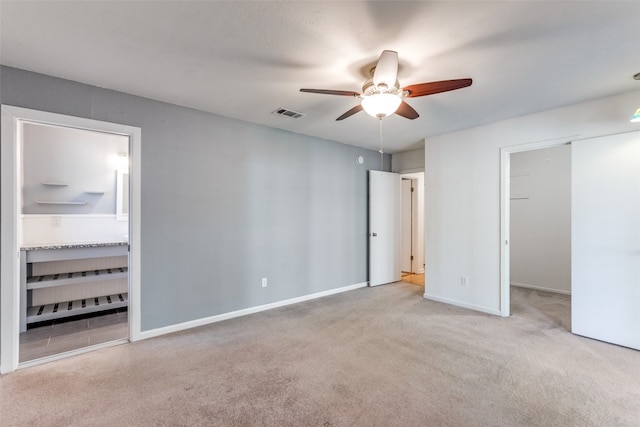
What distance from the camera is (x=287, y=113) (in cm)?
349

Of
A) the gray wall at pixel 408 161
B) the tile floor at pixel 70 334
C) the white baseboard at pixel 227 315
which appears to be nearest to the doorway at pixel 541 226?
the gray wall at pixel 408 161

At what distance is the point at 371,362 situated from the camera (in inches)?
101

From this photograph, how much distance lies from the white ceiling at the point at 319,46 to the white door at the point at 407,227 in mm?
3170

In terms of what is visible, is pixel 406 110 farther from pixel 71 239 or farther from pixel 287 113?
pixel 71 239

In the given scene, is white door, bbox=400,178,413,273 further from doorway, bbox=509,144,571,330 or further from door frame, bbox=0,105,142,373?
door frame, bbox=0,105,142,373

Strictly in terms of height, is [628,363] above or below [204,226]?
below

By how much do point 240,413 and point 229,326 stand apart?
154 cm

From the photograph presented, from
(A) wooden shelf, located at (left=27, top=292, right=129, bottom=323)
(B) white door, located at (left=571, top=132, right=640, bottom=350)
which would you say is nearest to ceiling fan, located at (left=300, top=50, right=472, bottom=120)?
(B) white door, located at (left=571, top=132, right=640, bottom=350)

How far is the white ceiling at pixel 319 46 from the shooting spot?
1.72m

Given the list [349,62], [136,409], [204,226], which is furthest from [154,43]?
[136,409]

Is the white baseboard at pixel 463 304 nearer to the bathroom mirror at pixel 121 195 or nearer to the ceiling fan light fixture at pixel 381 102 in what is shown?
the ceiling fan light fixture at pixel 381 102

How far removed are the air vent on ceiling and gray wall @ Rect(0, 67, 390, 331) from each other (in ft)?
1.75

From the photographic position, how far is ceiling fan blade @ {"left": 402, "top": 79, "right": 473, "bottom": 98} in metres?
1.96

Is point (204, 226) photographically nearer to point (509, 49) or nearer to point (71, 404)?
point (71, 404)
